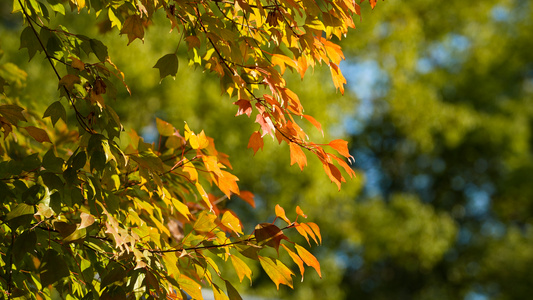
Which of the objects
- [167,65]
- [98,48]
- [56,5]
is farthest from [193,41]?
[56,5]

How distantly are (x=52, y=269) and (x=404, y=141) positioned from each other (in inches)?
556

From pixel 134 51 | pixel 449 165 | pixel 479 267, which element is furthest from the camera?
pixel 449 165

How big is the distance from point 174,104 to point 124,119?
0.73m

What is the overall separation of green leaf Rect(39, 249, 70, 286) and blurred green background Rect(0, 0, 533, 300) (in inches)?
260

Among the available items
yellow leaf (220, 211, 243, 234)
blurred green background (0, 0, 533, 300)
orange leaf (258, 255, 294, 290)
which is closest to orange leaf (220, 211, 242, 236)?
yellow leaf (220, 211, 243, 234)

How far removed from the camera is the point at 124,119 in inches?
330

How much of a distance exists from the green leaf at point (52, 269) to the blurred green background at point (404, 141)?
21.7 ft

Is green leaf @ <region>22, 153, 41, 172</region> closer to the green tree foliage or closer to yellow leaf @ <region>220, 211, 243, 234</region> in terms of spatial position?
yellow leaf @ <region>220, 211, 243, 234</region>

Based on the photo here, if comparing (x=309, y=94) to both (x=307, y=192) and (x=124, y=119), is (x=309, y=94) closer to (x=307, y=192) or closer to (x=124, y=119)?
(x=307, y=192)

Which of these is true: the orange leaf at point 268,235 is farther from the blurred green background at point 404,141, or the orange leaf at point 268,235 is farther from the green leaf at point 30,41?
the blurred green background at point 404,141

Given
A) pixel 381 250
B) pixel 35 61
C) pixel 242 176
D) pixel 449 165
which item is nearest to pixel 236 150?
pixel 242 176

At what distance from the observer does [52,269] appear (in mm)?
1361

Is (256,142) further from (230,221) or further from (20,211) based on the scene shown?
(20,211)

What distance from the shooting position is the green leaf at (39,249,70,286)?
4.43ft
